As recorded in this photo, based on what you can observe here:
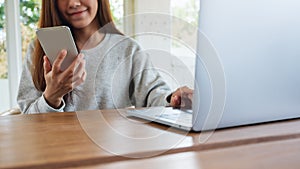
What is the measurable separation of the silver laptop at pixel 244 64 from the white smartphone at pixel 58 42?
1.37 feet

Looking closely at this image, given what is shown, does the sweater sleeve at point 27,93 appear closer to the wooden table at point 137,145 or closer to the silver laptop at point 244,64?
the wooden table at point 137,145

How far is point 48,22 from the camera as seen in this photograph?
48.8 inches

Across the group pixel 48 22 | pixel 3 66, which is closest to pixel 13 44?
pixel 3 66

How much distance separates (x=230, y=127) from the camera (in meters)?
0.52

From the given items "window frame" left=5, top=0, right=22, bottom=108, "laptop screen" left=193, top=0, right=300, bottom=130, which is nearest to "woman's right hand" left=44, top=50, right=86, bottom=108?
"laptop screen" left=193, top=0, right=300, bottom=130

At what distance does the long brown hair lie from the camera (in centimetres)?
115

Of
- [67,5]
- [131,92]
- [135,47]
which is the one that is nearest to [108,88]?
[131,92]

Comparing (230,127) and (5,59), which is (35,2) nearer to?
(5,59)

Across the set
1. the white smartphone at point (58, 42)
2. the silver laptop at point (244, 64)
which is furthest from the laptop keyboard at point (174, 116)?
the white smartphone at point (58, 42)

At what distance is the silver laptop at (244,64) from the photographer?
46cm

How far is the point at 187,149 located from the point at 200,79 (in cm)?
11

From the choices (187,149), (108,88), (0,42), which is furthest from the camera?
(0,42)

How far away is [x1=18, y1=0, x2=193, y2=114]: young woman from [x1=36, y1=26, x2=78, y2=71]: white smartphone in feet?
0.15

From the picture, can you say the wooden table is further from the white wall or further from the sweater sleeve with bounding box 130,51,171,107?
the sweater sleeve with bounding box 130,51,171,107
